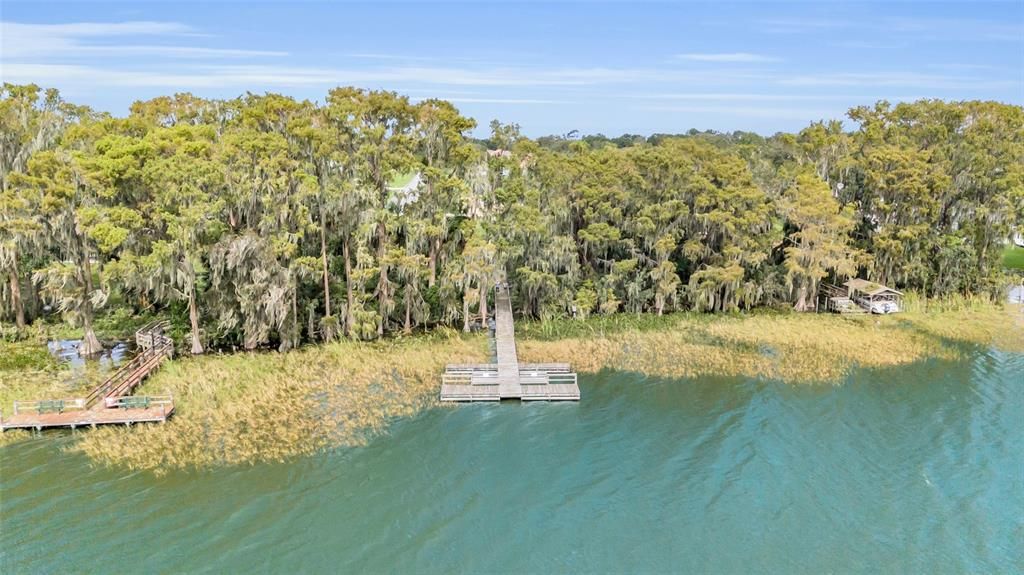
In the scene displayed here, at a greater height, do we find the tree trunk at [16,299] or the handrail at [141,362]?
the tree trunk at [16,299]

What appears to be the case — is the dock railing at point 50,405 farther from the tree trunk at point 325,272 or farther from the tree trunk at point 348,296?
the tree trunk at point 348,296

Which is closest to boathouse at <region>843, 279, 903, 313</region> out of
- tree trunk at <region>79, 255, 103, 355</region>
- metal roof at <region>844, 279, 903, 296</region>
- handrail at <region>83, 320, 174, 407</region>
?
metal roof at <region>844, 279, 903, 296</region>

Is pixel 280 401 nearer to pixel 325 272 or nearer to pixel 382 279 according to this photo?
Result: pixel 325 272

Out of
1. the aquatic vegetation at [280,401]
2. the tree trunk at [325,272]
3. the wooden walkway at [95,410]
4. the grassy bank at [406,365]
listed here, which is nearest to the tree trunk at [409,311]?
the grassy bank at [406,365]

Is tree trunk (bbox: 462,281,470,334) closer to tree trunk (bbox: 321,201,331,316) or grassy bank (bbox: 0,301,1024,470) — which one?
grassy bank (bbox: 0,301,1024,470)

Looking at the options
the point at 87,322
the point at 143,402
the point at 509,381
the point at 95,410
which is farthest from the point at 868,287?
the point at 87,322
